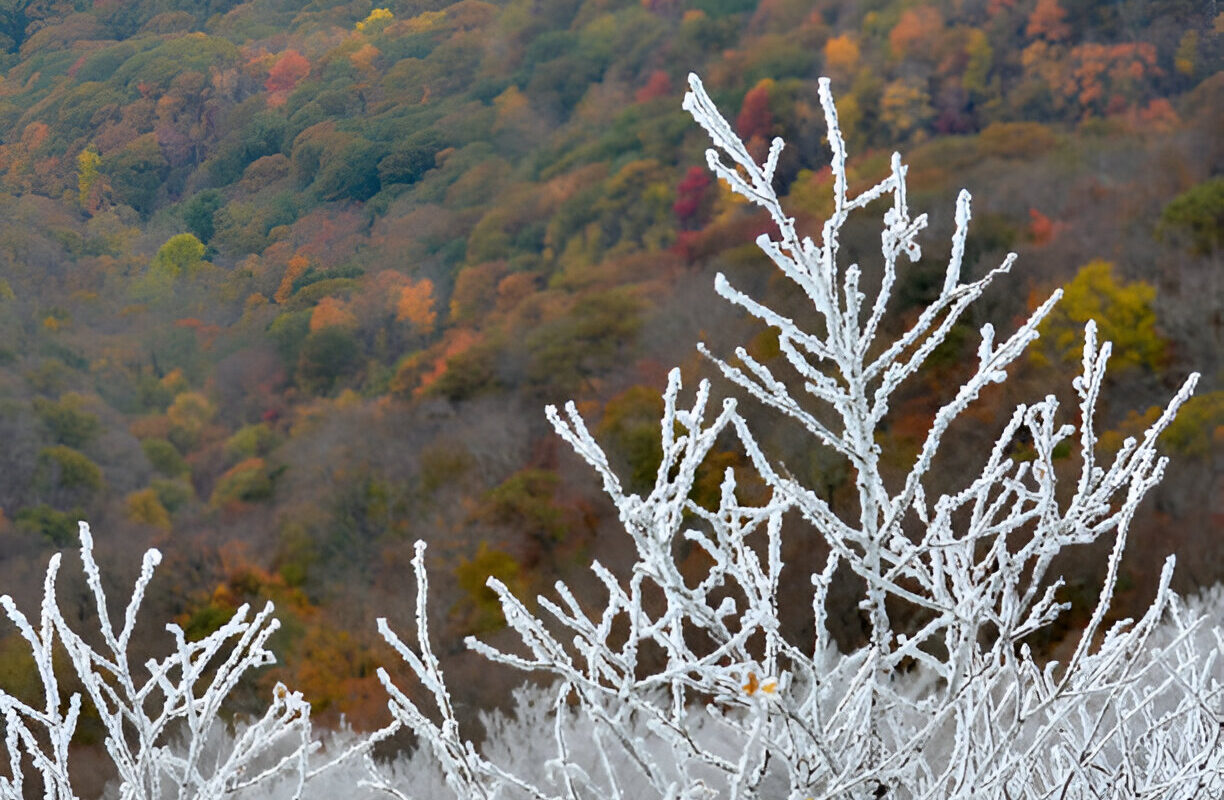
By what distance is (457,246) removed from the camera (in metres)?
12.1

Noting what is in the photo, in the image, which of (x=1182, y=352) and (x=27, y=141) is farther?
(x=27, y=141)

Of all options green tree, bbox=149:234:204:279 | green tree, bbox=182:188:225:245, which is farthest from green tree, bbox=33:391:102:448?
green tree, bbox=182:188:225:245

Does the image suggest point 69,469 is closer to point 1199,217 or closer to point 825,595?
point 1199,217

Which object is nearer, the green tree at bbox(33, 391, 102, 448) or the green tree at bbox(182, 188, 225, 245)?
the green tree at bbox(33, 391, 102, 448)

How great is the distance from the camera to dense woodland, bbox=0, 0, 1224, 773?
9.38 meters

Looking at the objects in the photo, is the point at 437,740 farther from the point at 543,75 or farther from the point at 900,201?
the point at 543,75

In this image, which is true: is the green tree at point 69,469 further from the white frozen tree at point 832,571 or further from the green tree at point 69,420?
the white frozen tree at point 832,571

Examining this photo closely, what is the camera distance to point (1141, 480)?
1282mm

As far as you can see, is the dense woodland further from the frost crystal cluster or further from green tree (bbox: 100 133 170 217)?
the frost crystal cluster

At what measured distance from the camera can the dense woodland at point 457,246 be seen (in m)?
9.38

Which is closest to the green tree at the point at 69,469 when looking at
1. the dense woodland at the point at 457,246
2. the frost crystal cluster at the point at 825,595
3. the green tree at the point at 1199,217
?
the dense woodland at the point at 457,246

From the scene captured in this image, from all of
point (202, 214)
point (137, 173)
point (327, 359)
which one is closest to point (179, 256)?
point (202, 214)

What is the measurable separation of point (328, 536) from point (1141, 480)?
9248 millimetres

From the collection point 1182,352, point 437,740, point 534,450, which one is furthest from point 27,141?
point 437,740
